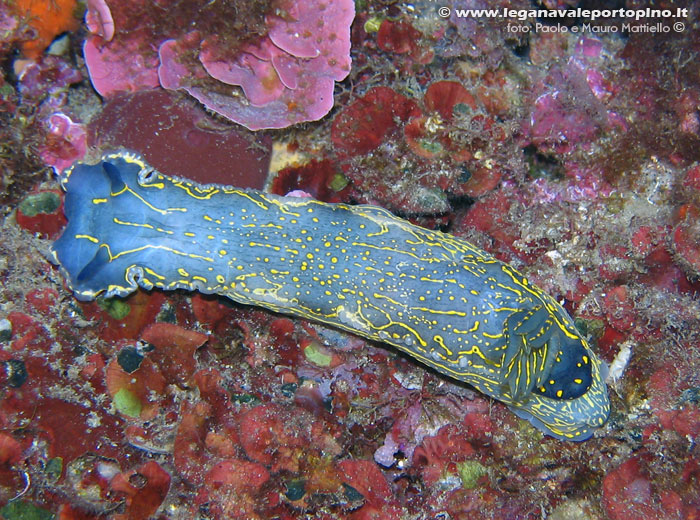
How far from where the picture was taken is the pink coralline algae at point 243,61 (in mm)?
4707

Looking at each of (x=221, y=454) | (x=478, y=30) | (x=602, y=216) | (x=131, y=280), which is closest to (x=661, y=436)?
(x=602, y=216)

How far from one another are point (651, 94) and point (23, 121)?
7842mm

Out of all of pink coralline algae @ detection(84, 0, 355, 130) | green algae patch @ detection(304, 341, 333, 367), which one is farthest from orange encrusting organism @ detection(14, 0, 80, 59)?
green algae patch @ detection(304, 341, 333, 367)

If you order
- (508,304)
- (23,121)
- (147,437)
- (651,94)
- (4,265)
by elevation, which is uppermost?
(651,94)

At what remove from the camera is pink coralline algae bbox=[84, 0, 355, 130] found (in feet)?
15.4

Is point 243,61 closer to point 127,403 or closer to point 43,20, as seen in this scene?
point 43,20

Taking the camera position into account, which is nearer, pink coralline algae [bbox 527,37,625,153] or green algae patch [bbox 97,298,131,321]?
green algae patch [bbox 97,298,131,321]

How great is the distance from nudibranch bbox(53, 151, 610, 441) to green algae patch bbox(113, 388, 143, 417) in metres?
1.10

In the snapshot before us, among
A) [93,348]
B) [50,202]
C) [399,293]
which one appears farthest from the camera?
[50,202]

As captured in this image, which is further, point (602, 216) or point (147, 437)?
point (602, 216)

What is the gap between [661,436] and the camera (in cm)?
451

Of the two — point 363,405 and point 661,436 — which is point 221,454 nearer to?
point 363,405

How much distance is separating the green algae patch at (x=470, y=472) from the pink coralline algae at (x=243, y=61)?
4358 mm

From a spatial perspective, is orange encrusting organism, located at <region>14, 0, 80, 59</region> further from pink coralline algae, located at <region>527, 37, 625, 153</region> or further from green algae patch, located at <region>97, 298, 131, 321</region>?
pink coralline algae, located at <region>527, 37, 625, 153</region>
